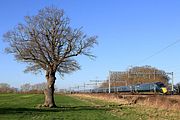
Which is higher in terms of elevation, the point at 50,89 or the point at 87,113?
the point at 50,89

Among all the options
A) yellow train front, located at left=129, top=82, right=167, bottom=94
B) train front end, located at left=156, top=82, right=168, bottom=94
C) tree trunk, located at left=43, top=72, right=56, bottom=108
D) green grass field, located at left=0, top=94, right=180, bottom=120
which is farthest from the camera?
yellow train front, located at left=129, top=82, right=167, bottom=94

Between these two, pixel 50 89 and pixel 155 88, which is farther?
pixel 155 88

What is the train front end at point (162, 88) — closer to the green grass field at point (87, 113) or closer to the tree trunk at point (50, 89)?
the tree trunk at point (50, 89)

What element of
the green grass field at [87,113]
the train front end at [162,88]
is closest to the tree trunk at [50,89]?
the green grass field at [87,113]

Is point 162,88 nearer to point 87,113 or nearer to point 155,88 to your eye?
point 155,88

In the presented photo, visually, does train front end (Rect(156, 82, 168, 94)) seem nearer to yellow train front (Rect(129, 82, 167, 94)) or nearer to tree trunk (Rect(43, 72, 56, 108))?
yellow train front (Rect(129, 82, 167, 94))

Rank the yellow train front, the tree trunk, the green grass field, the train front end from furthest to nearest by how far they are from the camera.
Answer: the yellow train front
the train front end
the tree trunk
the green grass field

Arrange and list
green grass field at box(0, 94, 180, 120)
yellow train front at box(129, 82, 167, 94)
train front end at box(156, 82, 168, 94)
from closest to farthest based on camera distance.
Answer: green grass field at box(0, 94, 180, 120) → train front end at box(156, 82, 168, 94) → yellow train front at box(129, 82, 167, 94)

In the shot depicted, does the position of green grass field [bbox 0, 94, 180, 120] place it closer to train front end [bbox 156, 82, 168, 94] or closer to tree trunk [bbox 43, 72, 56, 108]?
tree trunk [bbox 43, 72, 56, 108]

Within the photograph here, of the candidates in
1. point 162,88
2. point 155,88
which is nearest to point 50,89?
point 155,88

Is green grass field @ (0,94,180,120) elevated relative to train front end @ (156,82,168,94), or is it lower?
lower

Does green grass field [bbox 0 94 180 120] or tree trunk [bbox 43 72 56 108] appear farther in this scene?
tree trunk [bbox 43 72 56 108]

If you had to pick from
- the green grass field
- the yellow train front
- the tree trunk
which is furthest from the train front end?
the green grass field

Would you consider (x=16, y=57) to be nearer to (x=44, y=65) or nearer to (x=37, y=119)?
(x=44, y=65)
